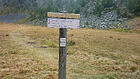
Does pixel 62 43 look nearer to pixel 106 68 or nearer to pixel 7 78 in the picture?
pixel 7 78

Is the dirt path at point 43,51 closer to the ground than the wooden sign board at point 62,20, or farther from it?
closer to the ground

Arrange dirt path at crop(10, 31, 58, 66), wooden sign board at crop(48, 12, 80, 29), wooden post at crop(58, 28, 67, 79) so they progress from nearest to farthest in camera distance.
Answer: wooden sign board at crop(48, 12, 80, 29), wooden post at crop(58, 28, 67, 79), dirt path at crop(10, 31, 58, 66)

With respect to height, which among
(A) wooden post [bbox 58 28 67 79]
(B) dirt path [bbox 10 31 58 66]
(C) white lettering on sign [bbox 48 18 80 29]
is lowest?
(B) dirt path [bbox 10 31 58 66]

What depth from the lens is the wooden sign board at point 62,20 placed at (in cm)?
564

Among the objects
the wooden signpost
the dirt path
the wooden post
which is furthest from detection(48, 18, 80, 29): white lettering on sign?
the dirt path

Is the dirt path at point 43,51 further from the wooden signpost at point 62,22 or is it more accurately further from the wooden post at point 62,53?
the wooden signpost at point 62,22

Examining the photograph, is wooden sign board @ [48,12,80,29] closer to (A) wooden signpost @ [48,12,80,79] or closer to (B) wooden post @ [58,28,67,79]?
(A) wooden signpost @ [48,12,80,79]

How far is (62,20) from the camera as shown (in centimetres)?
573

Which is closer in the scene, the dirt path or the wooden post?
the wooden post

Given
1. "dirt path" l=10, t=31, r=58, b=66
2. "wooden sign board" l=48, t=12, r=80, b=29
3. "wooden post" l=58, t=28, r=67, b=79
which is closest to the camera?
"wooden sign board" l=48, t=12, r=80, b=29

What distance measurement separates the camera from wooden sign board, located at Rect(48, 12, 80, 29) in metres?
5.64

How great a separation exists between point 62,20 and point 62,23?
4.9 inches

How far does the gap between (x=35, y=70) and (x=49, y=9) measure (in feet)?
515

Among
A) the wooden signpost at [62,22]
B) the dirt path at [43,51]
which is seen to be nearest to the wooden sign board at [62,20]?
the wooden signpost at [62,22]
